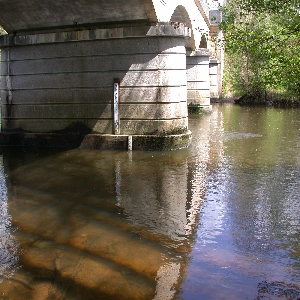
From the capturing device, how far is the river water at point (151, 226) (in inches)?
165

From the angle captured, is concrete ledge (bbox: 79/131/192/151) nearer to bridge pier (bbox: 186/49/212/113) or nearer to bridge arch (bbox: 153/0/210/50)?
bridge arch (bbox: 153/0/210/50)

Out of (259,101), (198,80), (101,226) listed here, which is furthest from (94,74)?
(259,101)

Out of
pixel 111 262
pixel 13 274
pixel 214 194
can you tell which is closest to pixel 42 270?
pixel 13 274

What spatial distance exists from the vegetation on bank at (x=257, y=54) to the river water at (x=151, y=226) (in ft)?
6.77

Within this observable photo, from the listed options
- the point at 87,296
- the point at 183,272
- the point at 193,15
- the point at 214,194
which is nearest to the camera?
the point at 87,296

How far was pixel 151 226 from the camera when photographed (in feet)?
18.9

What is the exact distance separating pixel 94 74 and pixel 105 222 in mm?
6022

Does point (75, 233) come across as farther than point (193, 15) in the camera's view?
No

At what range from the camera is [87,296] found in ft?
13.1

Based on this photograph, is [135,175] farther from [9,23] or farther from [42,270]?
[9,23]

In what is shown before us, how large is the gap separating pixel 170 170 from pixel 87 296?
508 cm

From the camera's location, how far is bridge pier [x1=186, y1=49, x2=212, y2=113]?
21281 mm

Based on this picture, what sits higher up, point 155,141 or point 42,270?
point 155,141

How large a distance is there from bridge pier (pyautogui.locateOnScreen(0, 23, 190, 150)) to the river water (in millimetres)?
921
